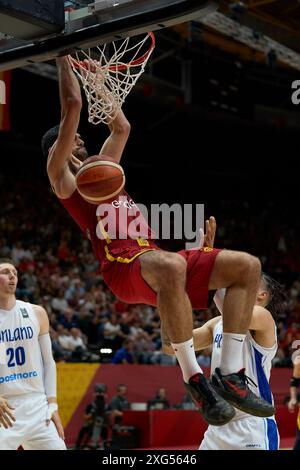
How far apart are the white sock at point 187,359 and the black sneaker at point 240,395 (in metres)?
0.15

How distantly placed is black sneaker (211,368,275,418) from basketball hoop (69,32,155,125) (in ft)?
6.89

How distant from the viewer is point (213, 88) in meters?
16.4

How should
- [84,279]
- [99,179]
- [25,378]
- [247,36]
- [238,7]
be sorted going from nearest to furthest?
[99,179]
[25,378]
[238,7]
[247,36]
[84,279]

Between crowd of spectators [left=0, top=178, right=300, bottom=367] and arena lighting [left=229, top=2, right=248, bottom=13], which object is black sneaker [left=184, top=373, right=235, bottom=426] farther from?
arena lighting [left=229, top=2, right=248, bottom=13]

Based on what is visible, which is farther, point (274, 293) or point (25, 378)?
point (25, 378)

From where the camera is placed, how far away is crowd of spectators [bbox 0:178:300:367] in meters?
13.5

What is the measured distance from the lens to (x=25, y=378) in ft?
20.9

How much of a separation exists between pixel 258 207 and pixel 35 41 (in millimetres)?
20726

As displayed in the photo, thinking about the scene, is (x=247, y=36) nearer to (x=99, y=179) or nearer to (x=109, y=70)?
(x=109, y=70)

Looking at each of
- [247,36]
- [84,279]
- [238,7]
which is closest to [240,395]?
[238,7]

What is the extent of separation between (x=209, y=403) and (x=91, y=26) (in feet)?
7.25

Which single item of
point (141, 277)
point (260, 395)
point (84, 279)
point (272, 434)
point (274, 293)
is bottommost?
point (84, 279)
